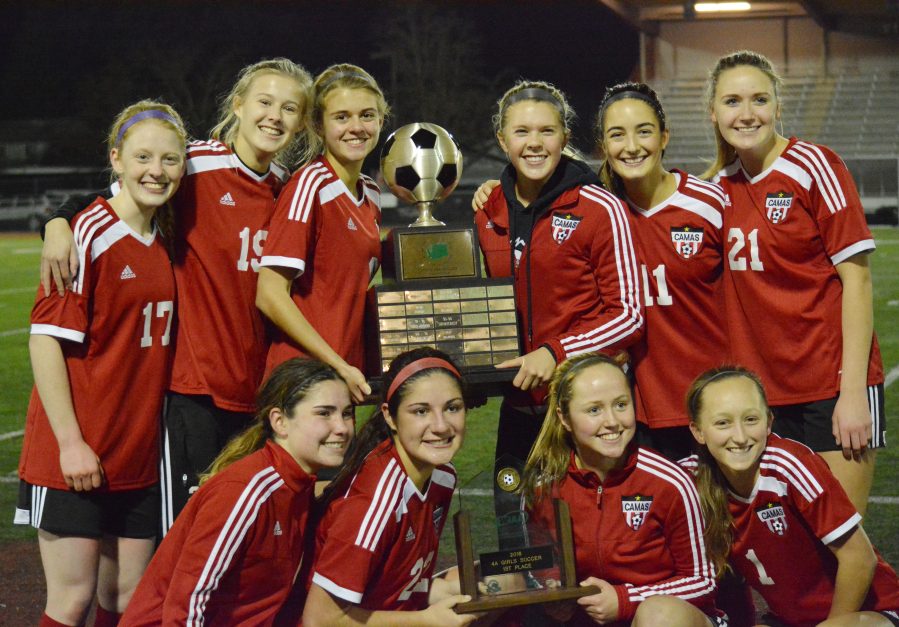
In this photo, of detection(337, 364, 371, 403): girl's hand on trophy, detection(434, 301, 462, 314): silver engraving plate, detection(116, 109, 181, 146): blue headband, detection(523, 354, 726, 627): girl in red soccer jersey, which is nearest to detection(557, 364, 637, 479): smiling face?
detection(523, 354, 726, 627): girl in red soccer jersey

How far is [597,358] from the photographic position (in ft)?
8.50

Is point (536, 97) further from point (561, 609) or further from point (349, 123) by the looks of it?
point (561, 609)

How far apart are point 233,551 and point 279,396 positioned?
0.43 m

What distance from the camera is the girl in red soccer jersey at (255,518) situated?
7.33ft

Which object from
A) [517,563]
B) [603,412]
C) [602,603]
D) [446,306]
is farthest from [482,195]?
[602,603]

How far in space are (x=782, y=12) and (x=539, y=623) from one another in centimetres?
3182

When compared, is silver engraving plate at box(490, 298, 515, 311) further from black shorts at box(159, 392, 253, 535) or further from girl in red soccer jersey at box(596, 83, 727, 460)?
black shorts at box(159, 392, 253, 535)

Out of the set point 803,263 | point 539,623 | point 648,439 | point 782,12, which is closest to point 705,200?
point 803,263

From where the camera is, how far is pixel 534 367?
2.64m

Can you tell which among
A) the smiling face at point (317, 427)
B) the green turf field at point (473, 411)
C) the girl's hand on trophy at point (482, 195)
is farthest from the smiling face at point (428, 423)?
the green turf field at point (473, 411)

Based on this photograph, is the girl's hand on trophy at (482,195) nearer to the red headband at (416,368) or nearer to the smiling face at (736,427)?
the red headband at (416,368)

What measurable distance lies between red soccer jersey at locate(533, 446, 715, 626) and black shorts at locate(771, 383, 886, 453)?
0.44 metres

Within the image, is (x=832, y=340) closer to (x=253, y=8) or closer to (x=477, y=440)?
(x=477, y=440)

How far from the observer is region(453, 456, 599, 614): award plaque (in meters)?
2.31
